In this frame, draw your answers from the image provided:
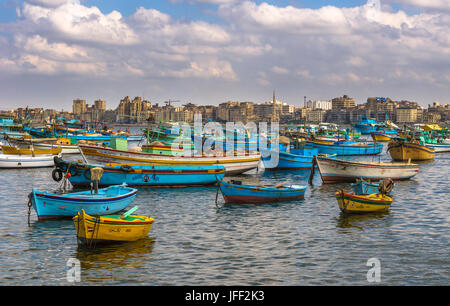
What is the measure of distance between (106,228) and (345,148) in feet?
206

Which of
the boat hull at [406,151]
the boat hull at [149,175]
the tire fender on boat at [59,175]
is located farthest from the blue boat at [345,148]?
the tire fender on boat at [59,175]

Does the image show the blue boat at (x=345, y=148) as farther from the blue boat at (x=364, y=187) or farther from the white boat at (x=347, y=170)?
the blue boat at (x=364, y=187)

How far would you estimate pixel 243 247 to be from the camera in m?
22.8

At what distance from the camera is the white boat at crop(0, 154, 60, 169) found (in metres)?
53.1

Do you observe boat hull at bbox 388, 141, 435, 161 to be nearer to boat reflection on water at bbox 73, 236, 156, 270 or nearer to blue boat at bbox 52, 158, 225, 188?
blue boat at bbox 52, 158, 225, 188

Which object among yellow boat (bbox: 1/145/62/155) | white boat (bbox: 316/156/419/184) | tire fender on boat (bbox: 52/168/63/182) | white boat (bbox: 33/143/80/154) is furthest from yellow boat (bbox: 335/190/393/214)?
white boat (bbox: 33/143/80/154)

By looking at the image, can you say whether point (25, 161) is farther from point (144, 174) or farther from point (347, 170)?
point (347, 170)

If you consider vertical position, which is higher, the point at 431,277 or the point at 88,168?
the point at 88,168

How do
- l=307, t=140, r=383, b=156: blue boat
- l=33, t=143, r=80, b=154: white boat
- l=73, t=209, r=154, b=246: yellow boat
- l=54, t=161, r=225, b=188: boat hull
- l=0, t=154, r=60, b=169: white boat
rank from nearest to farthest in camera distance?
l=73, t=209, r=154, b=246: yellow boat < l=54, t=161, r=225, b=188: boat hull < l=0, t=154, r=60, b=169: white boat < l=33, t=143, r=80, b=154: white boat < l=307, t=140, r=383, b=156: blue boat

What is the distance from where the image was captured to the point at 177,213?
30625 millimetres

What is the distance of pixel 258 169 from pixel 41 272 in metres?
38.8

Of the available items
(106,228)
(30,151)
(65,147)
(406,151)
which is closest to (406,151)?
(406,151)
